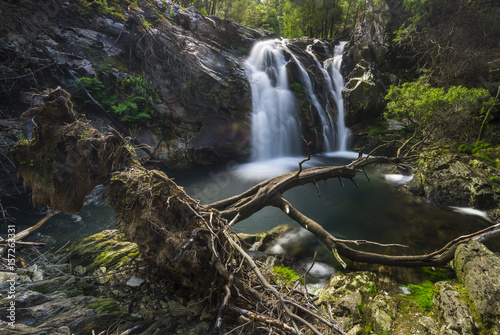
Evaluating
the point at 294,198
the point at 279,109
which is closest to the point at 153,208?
the point at 294,198

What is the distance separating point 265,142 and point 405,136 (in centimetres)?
825

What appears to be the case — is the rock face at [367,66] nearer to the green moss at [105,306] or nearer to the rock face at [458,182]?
the rock face at [458,182]

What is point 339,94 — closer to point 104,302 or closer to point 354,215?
point 354,215

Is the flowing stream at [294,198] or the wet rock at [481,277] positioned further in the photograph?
the flowing stream at [294,198]

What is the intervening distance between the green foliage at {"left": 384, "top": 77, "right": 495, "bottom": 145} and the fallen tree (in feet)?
20.2

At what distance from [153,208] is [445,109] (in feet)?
34.6

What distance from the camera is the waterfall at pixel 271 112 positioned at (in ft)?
40.5

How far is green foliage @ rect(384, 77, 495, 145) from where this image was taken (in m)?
7.65

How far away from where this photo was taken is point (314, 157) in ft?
42.4

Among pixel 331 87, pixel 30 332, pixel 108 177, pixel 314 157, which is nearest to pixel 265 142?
pixel 314 157

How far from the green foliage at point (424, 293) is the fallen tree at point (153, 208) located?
1.16ft

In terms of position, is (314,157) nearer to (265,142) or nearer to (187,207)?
(265,142)

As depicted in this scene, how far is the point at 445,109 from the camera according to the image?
7895 millimetres

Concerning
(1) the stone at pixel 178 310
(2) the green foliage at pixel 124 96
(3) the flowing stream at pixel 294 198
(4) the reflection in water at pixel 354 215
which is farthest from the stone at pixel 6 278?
(2) the green foliage at pixel 124 96
